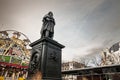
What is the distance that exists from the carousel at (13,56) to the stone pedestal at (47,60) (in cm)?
2109

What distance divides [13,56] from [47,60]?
22608 mm

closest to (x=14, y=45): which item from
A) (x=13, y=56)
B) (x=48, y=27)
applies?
(x=13, y=56)

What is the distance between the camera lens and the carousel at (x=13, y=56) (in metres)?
22.8

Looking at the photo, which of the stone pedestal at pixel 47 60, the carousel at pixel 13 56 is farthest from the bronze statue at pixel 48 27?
the carousel at pixel 13 56

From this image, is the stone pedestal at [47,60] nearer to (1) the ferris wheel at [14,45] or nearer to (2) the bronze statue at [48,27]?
(2) the bronze statue at [48,27]

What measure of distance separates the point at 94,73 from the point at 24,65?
19458mm

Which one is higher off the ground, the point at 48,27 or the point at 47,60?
the point at 48,27

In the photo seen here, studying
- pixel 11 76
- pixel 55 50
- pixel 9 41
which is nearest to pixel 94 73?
pixel 55 50

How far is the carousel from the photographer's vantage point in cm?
2278

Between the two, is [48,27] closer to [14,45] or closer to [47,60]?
[47,60]

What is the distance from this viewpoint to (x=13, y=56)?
23766 millimetres

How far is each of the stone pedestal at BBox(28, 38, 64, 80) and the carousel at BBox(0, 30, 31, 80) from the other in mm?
21087

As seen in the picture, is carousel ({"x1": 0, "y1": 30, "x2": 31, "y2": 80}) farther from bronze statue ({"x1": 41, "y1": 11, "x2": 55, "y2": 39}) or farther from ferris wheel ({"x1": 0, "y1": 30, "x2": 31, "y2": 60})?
bronze statue ({"x1": 41, "y1": 11, "x2": 55, "y2": 39})

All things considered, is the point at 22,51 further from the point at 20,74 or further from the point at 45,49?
the point at 45,49
